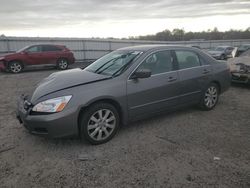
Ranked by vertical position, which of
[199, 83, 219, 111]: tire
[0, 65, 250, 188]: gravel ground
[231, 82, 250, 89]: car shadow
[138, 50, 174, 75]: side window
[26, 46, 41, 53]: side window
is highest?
[26, 46, 41, 53]: side window

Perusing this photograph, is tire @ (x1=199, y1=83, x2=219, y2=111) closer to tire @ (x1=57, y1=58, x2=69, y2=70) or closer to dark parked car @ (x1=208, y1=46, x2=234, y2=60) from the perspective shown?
tire @ (x1=57, y1=58, x2=69, y2=70)

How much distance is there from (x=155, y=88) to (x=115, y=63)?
91 centimetres

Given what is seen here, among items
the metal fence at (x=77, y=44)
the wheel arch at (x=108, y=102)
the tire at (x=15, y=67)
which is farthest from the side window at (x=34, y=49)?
the wheel arch at (x=108, y=102)

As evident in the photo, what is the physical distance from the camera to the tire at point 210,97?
5.38 metres

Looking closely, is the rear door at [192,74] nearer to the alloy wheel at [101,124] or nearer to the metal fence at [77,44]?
the alloy wheel at [101,124]

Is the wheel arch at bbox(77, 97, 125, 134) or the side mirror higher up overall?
the side mirror

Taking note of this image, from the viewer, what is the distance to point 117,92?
3889 millimetres

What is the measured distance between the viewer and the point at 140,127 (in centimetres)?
457

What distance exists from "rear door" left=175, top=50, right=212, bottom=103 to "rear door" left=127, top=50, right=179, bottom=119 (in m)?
0.21

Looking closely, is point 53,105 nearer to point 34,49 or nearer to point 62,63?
point 34,49

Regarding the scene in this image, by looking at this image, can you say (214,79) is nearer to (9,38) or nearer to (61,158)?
(61,158)

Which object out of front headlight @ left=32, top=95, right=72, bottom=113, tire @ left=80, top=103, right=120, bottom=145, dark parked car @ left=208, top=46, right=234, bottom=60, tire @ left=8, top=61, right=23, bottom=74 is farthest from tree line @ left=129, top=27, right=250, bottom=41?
front headlight @ left=32, top=95, right=72, bottom=113

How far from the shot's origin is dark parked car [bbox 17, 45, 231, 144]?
3510 mm

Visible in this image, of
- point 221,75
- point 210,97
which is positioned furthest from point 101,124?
point 221,75
